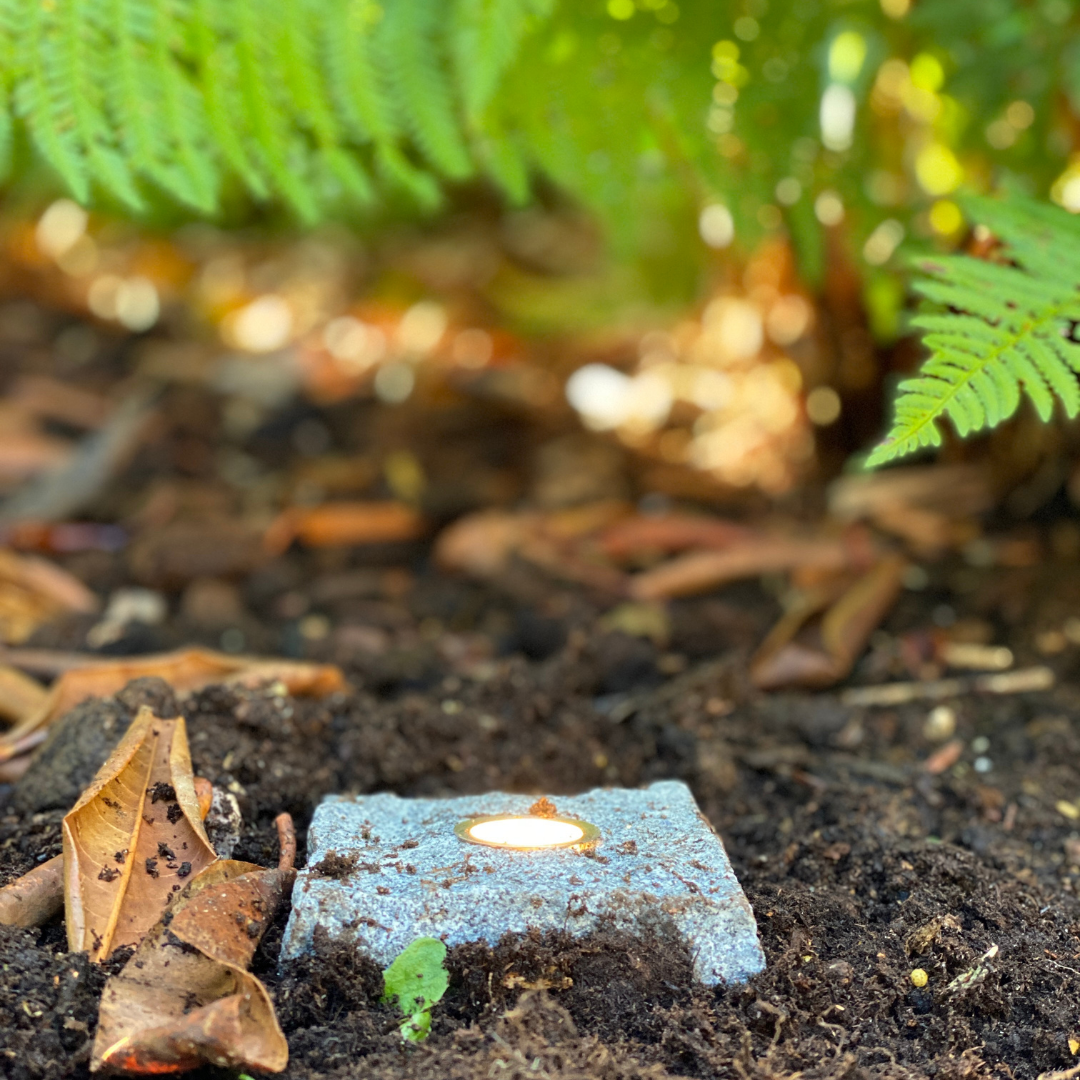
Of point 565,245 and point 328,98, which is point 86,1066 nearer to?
point 328,98

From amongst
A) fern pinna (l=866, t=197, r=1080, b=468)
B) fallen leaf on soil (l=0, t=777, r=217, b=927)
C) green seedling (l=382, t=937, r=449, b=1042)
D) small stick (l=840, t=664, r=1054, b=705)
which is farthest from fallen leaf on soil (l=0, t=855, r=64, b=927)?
small stick (l=840, t=664, r=1054, b=705)

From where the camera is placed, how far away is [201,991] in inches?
42.4

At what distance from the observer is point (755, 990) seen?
1140mm

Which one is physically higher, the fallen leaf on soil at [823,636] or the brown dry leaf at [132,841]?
the brown dry leaf at [132,841]

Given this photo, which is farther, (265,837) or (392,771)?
(392,771)

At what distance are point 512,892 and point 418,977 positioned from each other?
0.13m

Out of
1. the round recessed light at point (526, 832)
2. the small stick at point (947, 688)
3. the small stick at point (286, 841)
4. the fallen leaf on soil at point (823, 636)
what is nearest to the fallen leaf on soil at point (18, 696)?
the small stick at point (286, 841)

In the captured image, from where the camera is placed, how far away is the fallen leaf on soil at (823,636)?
2.11 m

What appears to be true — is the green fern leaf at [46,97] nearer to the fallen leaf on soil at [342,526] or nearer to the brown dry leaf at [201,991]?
the brown dry leaf at [201,991]

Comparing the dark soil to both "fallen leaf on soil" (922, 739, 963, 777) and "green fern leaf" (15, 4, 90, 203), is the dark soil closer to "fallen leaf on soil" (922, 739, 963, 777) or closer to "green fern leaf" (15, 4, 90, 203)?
"fallen leaf on soil" (922, 739, 963, 777)

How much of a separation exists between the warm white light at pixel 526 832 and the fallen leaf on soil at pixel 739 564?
124cm

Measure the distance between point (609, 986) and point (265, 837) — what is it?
0.49 metres

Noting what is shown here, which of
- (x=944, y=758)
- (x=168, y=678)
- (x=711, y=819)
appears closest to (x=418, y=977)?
(x=711, y=819)

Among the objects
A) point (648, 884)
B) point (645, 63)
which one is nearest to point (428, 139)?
point (645, 63)
